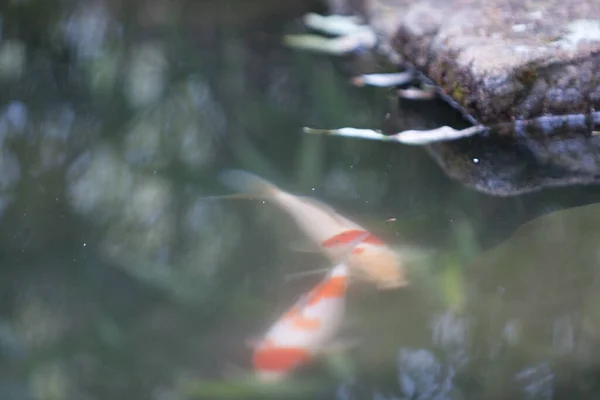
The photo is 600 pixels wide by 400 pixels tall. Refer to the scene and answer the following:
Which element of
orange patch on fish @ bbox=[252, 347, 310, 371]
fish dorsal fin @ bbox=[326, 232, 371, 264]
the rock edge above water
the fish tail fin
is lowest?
orange patch on fish @ bbox=[252, 347, 310, 371]

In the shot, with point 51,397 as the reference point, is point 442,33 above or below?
above

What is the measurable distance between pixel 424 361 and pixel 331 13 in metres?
2.15

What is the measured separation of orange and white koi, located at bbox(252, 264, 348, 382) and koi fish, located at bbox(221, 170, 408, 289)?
6 centimetres

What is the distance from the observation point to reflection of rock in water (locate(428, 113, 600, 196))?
1.70 metres

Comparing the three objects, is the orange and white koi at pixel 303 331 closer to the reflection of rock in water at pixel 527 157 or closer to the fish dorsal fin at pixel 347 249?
the fish dorsal fin at pixel 347 249

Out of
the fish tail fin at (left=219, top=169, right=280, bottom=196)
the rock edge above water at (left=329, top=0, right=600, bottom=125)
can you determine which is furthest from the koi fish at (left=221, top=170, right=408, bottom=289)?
the rock edge above water at (left=329, top=0, right=600, bottom=125)

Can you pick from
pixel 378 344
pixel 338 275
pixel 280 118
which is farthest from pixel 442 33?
pixel 378 344

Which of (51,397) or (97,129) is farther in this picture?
(97,129)

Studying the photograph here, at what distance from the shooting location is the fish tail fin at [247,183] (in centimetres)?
165

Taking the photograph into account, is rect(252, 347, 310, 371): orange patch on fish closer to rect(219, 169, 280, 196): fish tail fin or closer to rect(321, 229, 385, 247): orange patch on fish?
rect(321, 229, 385, 247): orange patch on fish

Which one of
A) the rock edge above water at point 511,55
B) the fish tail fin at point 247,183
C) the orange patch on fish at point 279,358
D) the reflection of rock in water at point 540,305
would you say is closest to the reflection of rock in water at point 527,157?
the rock edge above water at point 511,55

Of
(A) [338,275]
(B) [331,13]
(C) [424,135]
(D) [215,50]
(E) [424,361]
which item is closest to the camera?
(E) [424,361]

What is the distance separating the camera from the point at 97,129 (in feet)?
6.59

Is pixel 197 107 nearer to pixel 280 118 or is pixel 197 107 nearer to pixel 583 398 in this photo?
pixel 280 118
